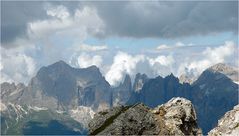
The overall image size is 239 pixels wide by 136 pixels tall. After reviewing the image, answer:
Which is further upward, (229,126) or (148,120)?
(229,126)

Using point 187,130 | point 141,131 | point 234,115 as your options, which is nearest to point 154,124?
point 141,131

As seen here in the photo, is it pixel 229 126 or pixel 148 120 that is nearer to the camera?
pixel 229 126

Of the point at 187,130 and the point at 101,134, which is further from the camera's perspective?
the point at 187,130

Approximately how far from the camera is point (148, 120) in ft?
171

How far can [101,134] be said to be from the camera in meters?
49.5

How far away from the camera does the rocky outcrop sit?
50750 millimetres

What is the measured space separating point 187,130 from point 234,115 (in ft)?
55.4

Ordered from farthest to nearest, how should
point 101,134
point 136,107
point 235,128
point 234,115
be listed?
point 136,107
point 101,134
point 234,115
point 235,128

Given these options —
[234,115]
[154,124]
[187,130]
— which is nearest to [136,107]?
[154,124]

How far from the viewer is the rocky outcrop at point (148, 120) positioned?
50.8 metres

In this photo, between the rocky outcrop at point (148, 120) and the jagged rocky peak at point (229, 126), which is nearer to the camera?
the jagged rocky peak at point (229, 126)

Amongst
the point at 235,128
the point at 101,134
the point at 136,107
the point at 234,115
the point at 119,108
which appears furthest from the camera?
the point at 119,108

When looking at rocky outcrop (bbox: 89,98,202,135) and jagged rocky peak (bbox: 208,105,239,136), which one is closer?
jagged rocky peak (bbox: 208,105,239,136)

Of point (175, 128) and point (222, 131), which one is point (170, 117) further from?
point (222, 131)
